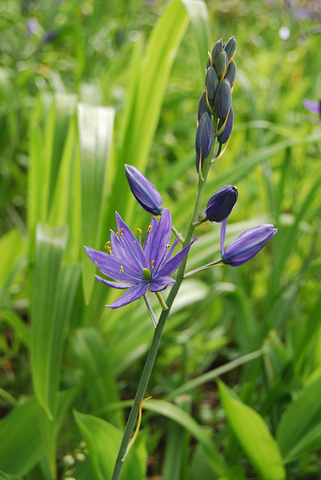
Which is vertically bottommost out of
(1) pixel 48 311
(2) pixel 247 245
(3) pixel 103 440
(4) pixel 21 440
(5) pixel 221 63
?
(4) pixel 21 440

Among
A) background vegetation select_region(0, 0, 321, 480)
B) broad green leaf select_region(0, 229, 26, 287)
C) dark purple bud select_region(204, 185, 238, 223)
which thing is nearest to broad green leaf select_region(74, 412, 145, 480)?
background vegetation select_region(0, 0, 321, 480)

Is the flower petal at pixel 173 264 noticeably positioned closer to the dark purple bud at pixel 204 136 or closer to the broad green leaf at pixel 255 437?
the dark purple bud at pixel 204 136

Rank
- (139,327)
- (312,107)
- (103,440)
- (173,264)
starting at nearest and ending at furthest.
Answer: (173,264), (103,440), (139,327), (312,107)

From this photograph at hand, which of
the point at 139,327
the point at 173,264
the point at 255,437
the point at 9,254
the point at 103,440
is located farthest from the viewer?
the point at 9,254

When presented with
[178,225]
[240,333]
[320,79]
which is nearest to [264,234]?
[178,225]

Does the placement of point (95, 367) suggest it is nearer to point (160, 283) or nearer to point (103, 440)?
point (103, 440)

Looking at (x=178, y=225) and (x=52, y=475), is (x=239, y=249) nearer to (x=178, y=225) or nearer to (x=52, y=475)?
(x=52, y=475)

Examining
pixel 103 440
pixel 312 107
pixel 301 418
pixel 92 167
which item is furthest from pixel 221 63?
pixel 312 107
